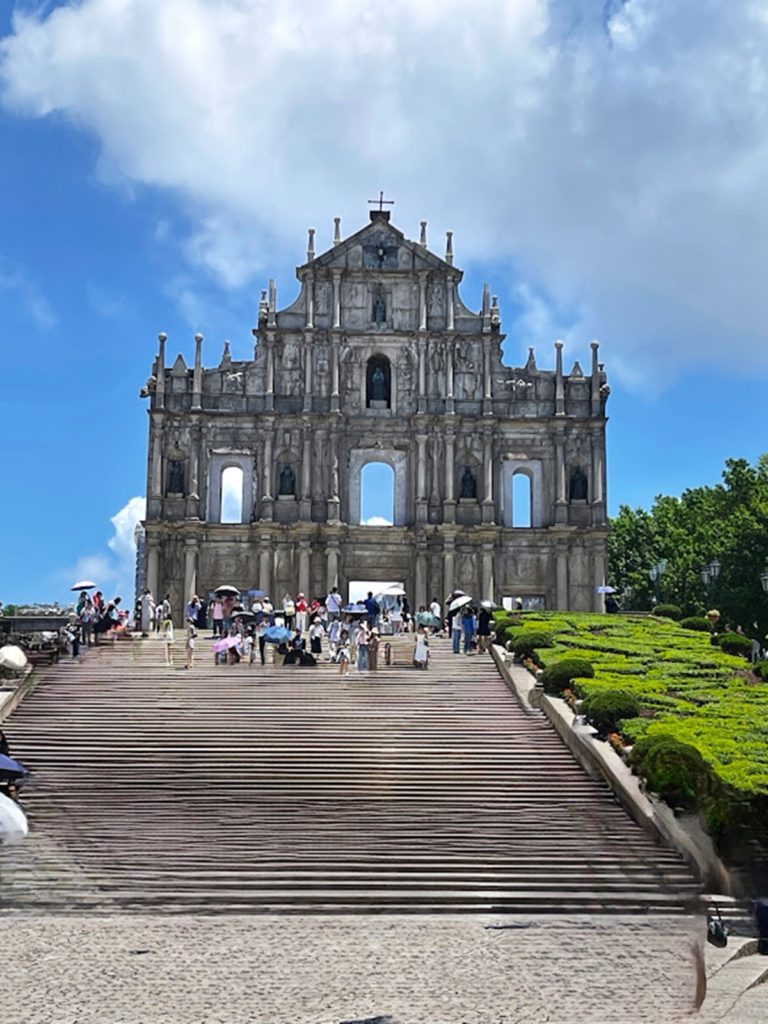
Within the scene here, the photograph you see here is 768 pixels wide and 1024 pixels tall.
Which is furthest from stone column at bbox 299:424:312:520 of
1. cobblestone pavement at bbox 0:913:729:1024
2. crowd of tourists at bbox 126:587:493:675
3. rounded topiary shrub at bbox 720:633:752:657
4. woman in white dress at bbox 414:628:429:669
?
cobblestone pavement at bbox 0:913:729:1024

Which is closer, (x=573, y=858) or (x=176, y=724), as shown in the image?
(x=573, y=858)

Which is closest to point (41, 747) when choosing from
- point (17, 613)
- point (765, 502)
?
point (17, 613)

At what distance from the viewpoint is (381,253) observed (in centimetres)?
5738

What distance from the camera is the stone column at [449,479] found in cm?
5512

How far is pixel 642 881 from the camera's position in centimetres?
1786

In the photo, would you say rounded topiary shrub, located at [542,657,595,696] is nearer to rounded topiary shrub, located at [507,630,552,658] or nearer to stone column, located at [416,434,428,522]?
rounded topiary shrub, located at [507,630,552,658]

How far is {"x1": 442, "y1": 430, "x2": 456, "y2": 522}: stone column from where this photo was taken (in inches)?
2170

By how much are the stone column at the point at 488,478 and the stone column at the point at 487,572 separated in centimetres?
122

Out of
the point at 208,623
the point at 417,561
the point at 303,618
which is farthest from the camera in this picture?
the point at 417,561

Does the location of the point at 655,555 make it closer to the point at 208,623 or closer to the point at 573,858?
the point at 208,623

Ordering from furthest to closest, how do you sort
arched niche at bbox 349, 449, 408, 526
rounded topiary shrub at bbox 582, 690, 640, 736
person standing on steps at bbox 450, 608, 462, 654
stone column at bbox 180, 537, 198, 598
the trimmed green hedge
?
arched niche at bbox 349, 449, 408, 526
stone column at bbox 180, 537, 198, 598
person standing on steps at bbox 450, 608, 462, 654
rounded topiary shrub at bbox 582, 690, 640, 736
the trimmed green hedge

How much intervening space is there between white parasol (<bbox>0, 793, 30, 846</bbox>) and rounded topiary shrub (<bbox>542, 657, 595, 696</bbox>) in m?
21.5

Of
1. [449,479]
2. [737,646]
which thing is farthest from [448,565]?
[737,646]

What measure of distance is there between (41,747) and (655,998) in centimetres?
1805
